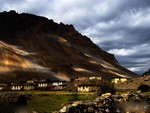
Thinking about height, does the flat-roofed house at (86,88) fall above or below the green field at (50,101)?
above

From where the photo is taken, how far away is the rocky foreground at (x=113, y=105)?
27.6 metres

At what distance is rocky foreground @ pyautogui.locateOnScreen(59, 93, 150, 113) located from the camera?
2760 cm

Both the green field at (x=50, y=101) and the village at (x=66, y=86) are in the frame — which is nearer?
the green field at (x=50, y=101)

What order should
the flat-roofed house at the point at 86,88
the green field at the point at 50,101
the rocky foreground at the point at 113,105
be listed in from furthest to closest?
the flat-roofed house at the point at 86,88 < the green field at the point at 50,101 < the rocky foreground at the point at 113,105

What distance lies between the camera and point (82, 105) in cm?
2800

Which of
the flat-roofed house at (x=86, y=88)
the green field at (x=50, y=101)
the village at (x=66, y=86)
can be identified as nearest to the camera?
the green field at (x=50, y=101)

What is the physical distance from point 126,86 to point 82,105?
83.6 meters

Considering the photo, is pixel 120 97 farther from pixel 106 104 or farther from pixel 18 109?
pixel 18 109

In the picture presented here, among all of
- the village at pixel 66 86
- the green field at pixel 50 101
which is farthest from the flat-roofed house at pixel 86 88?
the green field at pixel 50 101

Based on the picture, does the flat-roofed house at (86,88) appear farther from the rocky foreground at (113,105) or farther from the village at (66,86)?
the rocky foreground at (113,105)

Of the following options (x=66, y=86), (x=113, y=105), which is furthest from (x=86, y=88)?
(x=113, y=105)

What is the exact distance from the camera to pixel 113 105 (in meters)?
31.5

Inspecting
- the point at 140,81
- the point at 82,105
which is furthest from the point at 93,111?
the point at 140,81

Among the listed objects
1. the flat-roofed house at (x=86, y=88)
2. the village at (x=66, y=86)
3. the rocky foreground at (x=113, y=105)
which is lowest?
the rocky foreground at (x=113, y=105)
